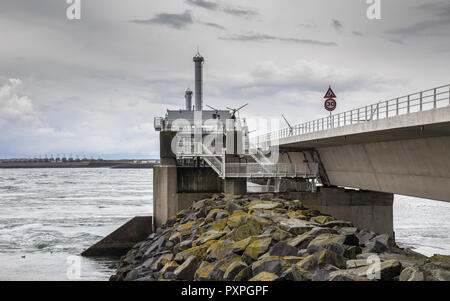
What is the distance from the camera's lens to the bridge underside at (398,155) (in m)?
18.1

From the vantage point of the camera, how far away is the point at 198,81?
2532 inches

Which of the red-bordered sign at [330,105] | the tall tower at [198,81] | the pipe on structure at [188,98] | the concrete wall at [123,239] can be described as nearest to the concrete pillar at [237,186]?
the concrete wall at [123,239]

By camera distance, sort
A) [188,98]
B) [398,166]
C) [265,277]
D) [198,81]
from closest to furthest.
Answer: [265,277], [398,166], [198,81], [188,98]

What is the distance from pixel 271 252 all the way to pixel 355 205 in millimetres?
15129

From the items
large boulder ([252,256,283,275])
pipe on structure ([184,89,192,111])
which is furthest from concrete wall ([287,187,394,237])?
pipe on structure ([184,89,192,111])

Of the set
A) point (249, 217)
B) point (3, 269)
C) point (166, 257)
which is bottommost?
point (3, 269)

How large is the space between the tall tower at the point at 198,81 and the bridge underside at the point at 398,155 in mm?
36305

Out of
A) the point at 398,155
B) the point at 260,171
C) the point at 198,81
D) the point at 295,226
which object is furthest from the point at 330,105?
the point at 198,81

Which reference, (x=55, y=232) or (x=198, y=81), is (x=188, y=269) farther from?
(x=198, y=81)

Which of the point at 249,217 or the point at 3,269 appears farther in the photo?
the point at 3,269
